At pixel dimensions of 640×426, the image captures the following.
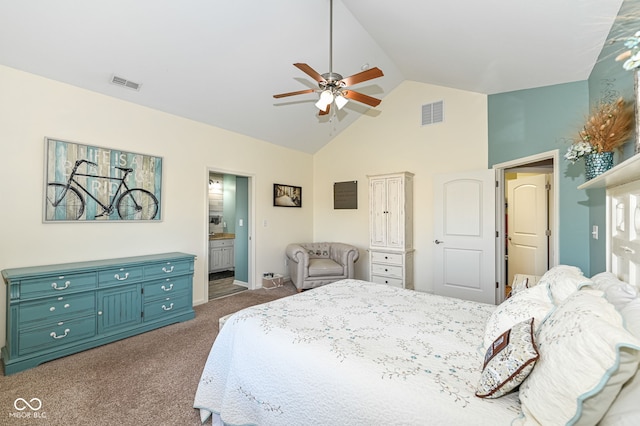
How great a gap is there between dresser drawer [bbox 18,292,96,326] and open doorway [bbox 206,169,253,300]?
169 cm

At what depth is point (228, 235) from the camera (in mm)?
6316

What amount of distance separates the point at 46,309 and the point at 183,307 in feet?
4.05

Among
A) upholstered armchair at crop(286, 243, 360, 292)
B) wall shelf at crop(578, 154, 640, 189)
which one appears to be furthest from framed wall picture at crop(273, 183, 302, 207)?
wall shelf at crop(578, 154, 640, 189)

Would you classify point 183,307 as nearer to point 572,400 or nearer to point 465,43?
point 572,400

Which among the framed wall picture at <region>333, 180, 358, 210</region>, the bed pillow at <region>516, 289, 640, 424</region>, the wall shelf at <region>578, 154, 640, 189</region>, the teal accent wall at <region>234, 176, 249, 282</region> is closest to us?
the bed pillow at <region>516, 289, 640, 424</region>

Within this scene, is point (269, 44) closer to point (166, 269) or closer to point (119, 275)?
point (166, 269)

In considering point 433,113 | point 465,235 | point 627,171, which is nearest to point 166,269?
point 627,171

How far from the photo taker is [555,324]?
104 cm

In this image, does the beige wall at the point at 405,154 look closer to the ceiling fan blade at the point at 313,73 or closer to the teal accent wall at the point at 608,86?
the teal accent wall at the point at 608,86

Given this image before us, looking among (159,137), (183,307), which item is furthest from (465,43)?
(183,307)

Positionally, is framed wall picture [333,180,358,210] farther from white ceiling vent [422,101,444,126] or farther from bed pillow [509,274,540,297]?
bed pillow [509,274,540,297]

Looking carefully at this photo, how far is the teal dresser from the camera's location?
2.32m

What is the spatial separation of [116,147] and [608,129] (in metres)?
4.43

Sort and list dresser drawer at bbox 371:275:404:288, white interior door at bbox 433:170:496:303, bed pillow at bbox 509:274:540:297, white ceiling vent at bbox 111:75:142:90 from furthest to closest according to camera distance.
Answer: dresser drawer at bbox 371:275:404:288
white interior door at bbox 433:170:496:303
white ceiling vent at bbox 111:75:142:90
bed pillow at bbox 509:274:540:297
